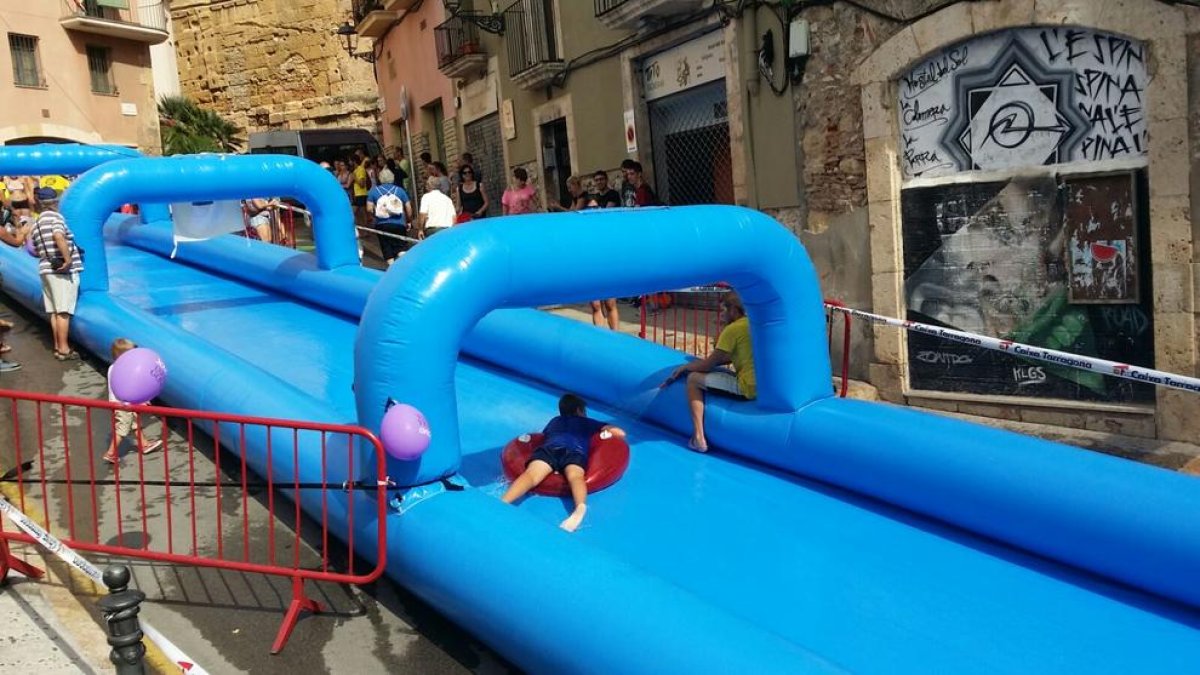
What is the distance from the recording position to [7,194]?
13.4 m

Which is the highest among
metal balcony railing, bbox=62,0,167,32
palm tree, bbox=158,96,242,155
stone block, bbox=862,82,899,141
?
metal balcony railing, bbox=62,0,167,32

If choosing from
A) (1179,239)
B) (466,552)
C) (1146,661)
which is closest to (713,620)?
(466,552)

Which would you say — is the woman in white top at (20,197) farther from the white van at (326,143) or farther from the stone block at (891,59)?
the stone block at (891,59)

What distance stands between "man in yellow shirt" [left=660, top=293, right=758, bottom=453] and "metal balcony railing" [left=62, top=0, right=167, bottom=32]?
2483cm

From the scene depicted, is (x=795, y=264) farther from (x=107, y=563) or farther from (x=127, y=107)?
(x=127, y=107)

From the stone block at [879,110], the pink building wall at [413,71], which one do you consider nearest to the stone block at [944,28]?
the stone block at [879,110]

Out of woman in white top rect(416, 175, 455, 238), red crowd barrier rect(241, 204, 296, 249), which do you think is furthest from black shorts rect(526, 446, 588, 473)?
red crowd barrier rect(241, 204, 296, 249)

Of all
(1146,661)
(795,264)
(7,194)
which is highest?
(7,194)

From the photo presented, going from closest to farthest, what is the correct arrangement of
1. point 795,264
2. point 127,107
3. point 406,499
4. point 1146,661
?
point 1146,661
point 406,499
point 795,264
point 127,107

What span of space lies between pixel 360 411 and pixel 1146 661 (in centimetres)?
317

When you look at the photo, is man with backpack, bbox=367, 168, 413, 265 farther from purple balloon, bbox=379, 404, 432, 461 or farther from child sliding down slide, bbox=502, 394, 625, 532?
purple balloon, bbox=379, 404, 432, 461

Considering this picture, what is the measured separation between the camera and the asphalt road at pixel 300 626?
379 centimetres

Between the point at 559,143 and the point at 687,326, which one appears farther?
the point at 559,143

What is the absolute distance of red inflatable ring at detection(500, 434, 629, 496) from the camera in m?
4.92
